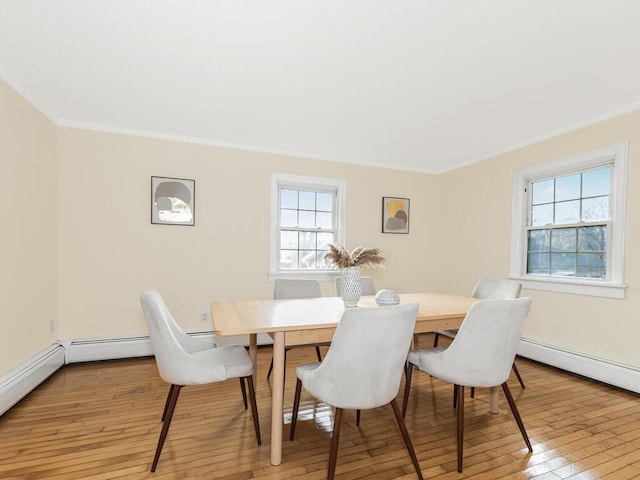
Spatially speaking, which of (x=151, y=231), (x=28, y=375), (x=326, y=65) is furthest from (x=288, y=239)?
(x=28, y=375)

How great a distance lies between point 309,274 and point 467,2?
308 cm

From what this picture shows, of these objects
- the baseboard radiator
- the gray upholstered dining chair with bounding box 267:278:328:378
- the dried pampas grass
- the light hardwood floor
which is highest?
the dried pampas grass

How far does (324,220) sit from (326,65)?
7.68ft

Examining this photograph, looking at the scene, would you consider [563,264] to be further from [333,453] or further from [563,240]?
[333,453]

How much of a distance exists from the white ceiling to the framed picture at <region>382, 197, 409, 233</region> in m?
1.28

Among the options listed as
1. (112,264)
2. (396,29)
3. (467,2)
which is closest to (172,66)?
(396,29)

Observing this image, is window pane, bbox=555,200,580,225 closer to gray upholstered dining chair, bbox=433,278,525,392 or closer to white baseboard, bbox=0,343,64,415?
gray upholstered dining chair, bbox=433,278,525,392

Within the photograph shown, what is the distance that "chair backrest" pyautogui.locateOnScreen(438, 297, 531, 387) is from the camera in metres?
1.77

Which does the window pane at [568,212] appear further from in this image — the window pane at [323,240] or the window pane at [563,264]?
the window pane at [323,240]

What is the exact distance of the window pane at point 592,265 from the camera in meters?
3.03

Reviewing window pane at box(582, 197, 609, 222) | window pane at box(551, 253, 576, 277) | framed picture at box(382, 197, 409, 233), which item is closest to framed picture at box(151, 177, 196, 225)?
framed picture at box(382, 197, 409, 233)

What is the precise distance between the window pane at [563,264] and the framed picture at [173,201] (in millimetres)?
3843

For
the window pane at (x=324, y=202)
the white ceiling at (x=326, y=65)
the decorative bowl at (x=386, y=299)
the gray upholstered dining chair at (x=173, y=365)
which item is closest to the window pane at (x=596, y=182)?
the white ceiling at (x=326, y=65)

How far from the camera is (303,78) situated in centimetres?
237
